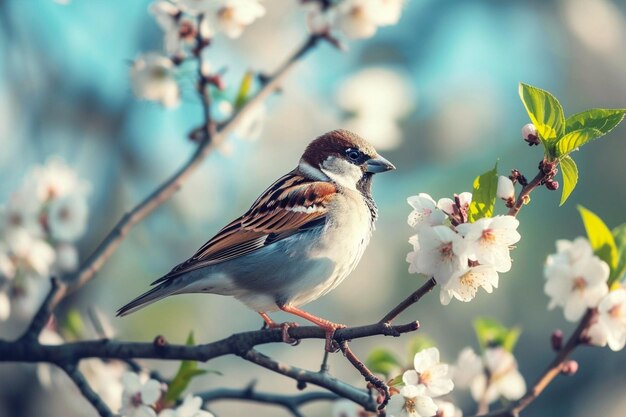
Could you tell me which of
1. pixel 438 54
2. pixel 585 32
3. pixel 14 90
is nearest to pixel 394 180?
pixel 438 54

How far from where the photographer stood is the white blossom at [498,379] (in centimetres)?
250

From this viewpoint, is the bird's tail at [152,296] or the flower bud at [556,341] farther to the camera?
the bird's tail at [152,296]

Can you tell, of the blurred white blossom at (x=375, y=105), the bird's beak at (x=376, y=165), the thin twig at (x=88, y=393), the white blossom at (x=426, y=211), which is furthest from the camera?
the blurred white blossom at (x=375, y=105)

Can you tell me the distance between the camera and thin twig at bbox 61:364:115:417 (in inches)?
78.1

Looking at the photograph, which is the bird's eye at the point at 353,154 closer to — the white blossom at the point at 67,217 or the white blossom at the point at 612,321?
the white blossom at the point at 67,217

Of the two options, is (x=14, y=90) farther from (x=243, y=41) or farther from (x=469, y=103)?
(x=469, y=103)

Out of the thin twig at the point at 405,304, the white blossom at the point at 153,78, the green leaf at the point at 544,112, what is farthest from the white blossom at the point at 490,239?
the white blossom at the point at 153,78

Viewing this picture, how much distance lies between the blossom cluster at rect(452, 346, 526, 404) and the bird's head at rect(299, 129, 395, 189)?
661 millimetres

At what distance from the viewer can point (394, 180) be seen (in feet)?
20.7

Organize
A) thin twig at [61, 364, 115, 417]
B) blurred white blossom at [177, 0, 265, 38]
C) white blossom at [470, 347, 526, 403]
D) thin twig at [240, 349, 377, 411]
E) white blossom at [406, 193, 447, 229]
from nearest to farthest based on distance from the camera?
white blossom at [406, 193, 447, 229], thin twig at [240, 349, 377, 411], thin twig at [61, 364, 115, 417], blurred white blossom at [177, 0, 265, 38], white blossom at [470, 347, 526, 403]

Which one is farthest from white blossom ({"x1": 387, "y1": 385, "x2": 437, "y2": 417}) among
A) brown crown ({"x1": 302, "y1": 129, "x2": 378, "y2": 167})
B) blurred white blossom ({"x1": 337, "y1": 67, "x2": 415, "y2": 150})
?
blurred white blossom ({"x1": 337, "y1": 67, "x2": 415, "y2": 150})

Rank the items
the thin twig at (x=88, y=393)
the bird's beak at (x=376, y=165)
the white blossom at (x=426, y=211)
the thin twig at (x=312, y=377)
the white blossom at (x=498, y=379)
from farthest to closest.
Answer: the bird's beak at (x=376, y=165) < the white blossom at (x=498, y=379) < the thin twig at (x=88, y=393) < the thin twig at (x=312, y=377) < the white blossom at (x=426, y=211)

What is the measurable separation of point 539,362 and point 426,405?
15.6 feet

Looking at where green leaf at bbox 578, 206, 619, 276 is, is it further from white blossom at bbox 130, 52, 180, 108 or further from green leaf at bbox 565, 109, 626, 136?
white blossom at bbox 130, 52, 180, 108
